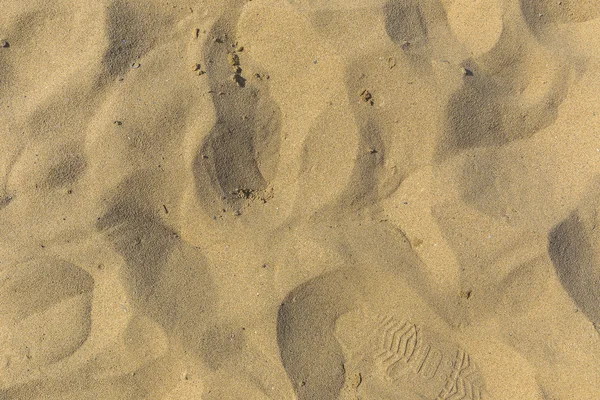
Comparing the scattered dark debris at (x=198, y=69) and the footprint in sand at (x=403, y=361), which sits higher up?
the scattered dark debris at (x=198, y=69)

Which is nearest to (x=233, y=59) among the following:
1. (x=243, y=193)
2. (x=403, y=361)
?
(x=243, y=193)

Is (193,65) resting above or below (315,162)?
above

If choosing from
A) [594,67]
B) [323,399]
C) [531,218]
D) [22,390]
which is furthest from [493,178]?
[22,390]

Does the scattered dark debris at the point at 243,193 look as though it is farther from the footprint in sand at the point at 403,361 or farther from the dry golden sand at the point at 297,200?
the footprint in sand at the point at 403,361

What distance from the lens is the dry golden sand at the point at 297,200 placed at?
5.80 ft

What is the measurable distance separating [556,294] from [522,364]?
0.98ft

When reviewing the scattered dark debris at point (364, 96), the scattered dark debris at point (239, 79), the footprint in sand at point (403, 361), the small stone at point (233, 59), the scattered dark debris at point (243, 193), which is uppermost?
the small stone at point (233, 59)

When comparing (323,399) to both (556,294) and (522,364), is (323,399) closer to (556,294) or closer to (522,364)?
(522,364)

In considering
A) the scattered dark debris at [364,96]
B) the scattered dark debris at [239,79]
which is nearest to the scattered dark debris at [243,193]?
the scattered dark debris at [239,79]

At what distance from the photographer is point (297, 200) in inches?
71.6

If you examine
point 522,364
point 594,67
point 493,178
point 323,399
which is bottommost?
point 323,399

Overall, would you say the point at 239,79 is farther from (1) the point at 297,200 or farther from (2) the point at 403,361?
(2) the point at 403,361

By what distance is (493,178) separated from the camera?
181 centimetres

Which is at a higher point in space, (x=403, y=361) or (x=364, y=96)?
(x=364, y=96)
